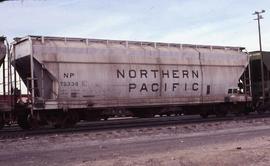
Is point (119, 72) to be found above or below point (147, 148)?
above

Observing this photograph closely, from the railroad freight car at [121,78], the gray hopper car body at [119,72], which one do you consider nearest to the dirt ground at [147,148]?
the railroad freight car at [121,78]

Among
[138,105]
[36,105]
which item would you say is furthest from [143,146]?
[138,105]

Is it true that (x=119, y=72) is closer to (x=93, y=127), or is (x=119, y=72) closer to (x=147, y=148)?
(x=93, y=127)

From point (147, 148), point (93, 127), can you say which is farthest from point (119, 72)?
point (147, 148)

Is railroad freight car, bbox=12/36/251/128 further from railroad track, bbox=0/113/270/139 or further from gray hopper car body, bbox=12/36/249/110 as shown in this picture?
railroad track, bbox=0/113/270/139

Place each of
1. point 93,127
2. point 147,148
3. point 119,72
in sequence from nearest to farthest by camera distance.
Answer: point 147,148
point 93,127
point 119,72

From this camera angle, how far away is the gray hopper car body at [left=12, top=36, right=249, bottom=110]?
2033 cm

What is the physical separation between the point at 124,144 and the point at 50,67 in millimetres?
7575

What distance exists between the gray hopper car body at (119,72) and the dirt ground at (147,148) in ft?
13.1

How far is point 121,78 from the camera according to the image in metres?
22.2

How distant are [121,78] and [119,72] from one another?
309 mm

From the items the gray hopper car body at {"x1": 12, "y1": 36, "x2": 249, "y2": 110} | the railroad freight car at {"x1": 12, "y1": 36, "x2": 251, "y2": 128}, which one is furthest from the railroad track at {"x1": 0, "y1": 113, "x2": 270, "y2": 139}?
the gray hopper car body at {"x1": 12, "y1": 36, "x2": 249, "y2": 110}

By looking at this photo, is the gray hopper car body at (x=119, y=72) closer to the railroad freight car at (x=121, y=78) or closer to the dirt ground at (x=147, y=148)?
the railroad freight car at (x=121, y=78)

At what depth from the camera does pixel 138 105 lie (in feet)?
73.8
